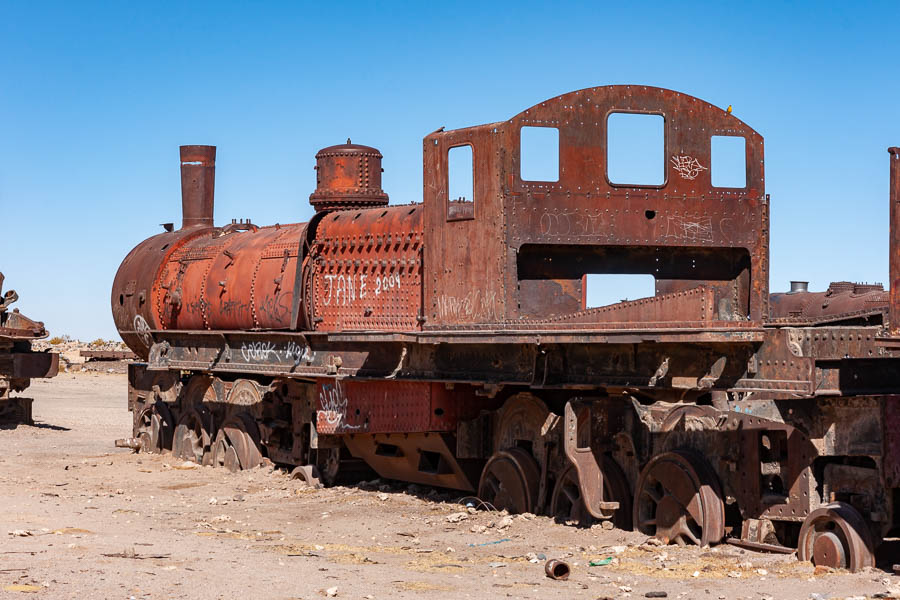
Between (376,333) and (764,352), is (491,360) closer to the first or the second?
(376,333)

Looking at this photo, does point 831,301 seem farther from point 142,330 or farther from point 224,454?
point 142,330

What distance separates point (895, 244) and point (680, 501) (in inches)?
117

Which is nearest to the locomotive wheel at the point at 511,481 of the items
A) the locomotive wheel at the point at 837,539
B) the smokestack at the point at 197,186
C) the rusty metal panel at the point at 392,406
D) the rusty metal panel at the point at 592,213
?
the rusty metal panel at the point at 392,406

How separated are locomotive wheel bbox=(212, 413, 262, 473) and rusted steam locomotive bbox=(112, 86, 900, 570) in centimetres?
5

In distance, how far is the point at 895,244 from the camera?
839cm

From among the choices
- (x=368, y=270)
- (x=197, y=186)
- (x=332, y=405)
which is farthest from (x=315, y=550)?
(x=197, y=186)

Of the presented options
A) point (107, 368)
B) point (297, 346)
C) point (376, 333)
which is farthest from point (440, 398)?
point (107, 368)

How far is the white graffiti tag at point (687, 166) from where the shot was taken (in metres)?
12.2

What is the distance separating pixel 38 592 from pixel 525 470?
543cm

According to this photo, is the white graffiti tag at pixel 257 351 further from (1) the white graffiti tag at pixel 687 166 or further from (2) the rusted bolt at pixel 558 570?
(2) the rusted bolt at pixel 558 570

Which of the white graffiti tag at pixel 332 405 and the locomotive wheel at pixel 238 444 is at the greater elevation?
the white graffiti tag at pixel 332 405

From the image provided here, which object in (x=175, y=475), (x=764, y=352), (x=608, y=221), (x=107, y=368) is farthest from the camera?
(x=107, y=368)

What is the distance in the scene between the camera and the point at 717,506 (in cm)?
1007

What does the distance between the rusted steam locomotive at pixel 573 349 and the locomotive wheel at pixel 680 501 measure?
21mm
